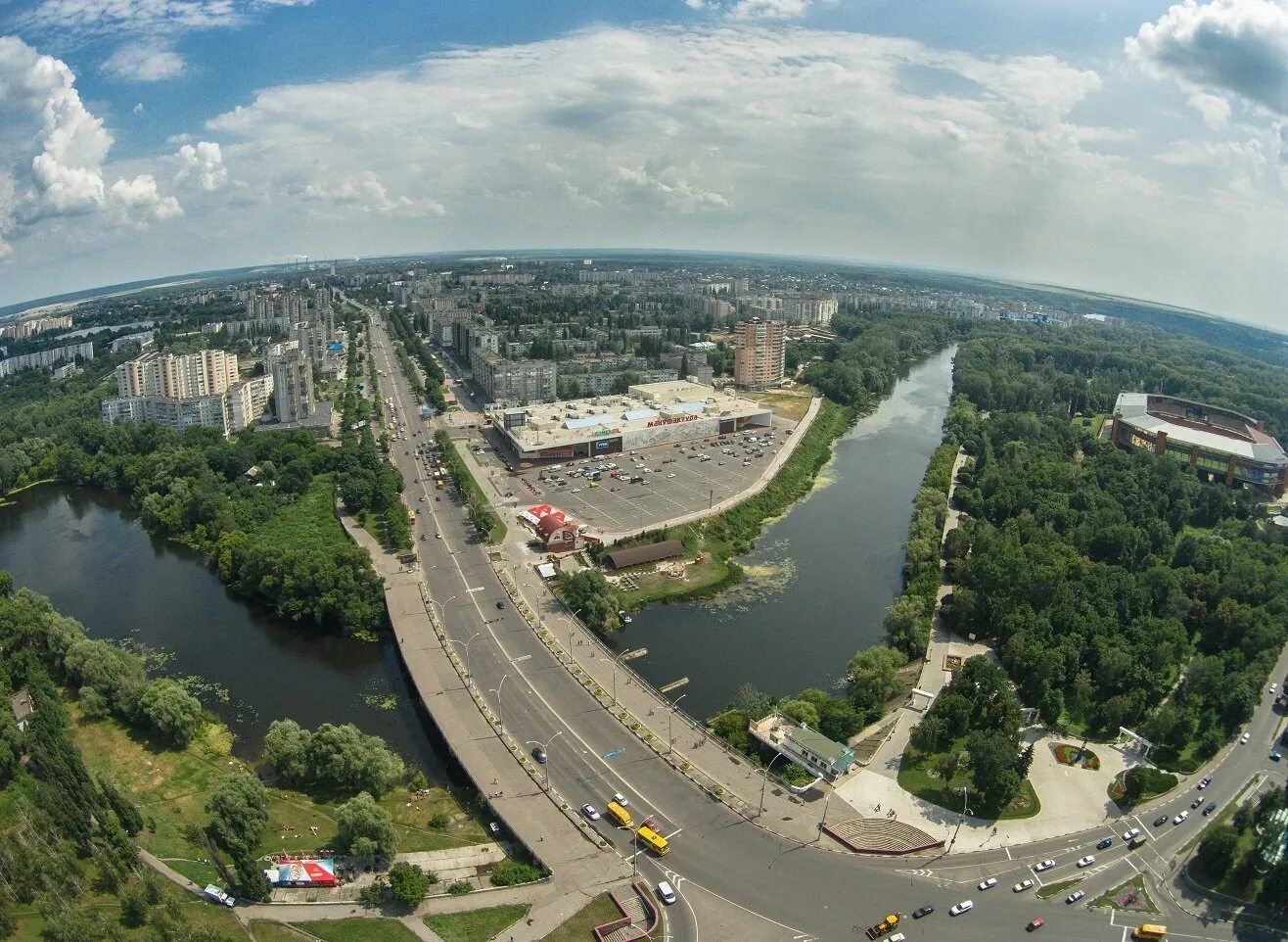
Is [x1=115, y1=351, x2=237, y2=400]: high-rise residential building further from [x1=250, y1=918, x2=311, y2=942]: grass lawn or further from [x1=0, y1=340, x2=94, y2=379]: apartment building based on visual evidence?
[x1=250, y1=918, x2=311, y2=942]: grass lawn

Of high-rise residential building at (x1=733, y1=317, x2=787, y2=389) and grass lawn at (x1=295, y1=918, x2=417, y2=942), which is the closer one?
grass lawn at (x1=295, y1=918, x2=417, y2=942)

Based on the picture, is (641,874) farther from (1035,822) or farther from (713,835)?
(1035,822)

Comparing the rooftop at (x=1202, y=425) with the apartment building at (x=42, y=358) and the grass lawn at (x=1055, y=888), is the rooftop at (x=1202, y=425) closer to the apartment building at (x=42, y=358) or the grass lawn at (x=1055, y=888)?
the grass lawn at (x=1055, y=888)

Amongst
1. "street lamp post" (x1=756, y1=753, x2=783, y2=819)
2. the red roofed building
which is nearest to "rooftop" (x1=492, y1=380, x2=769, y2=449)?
the red roofed building

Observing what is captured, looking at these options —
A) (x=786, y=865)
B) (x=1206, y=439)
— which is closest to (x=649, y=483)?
(x=786, y=865)

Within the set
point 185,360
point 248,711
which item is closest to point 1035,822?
point 248,711

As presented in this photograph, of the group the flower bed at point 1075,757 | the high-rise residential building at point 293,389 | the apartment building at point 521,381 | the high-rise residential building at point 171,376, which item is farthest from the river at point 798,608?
the high-rise residential building at point 171,376
